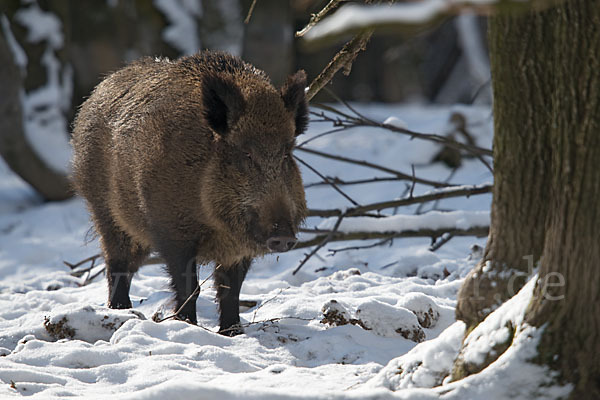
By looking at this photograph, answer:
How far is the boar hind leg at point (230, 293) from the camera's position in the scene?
4.75 metres

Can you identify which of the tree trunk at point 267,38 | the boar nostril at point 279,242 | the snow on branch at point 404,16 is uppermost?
the tree trunk at point 267,38

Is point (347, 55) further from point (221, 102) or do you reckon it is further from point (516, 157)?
point (516, 157)

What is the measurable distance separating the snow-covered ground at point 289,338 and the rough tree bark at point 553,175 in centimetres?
11

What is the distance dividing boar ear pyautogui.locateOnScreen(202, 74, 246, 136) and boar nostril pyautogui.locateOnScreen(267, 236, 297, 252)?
841 millimetres

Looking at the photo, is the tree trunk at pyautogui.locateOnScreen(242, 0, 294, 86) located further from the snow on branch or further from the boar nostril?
the snow on branch

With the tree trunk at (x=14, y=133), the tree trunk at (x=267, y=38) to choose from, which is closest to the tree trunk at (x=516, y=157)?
the tree trunk at (x=14, y=133)

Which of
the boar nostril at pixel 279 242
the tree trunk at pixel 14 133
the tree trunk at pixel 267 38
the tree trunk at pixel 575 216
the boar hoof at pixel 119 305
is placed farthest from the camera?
the tree trunk at pixel 267 38

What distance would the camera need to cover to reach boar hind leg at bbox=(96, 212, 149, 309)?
5.56m

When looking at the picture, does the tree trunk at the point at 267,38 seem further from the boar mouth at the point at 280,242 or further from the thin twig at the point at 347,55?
the boar mouth at the point at 280,242

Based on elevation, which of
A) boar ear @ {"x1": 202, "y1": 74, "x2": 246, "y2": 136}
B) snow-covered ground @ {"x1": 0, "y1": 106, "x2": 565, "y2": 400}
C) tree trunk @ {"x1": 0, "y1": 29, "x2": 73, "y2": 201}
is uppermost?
tree trunk @ {"x1": 0, "y1": 29, "x2": 73, "y2": 201}

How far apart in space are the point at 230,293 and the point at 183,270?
32cm

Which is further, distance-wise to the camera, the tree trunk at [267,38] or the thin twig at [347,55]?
the tree trunk at [267,38]

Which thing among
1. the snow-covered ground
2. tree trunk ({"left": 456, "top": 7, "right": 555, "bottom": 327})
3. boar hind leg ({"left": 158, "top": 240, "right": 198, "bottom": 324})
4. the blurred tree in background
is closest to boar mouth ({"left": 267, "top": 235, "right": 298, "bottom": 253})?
the snow-covered ground

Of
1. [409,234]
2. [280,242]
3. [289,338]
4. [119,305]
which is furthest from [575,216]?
[119,305]
